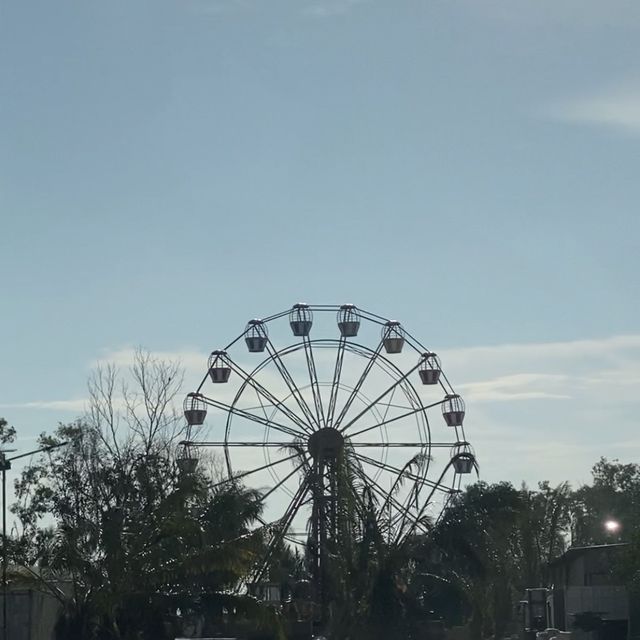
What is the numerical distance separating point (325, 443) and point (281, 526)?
4.39 meters

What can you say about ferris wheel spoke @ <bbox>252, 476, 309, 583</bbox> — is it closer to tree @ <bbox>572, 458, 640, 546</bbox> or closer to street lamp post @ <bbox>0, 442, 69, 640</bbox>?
street lamp post @ <bbox>0, 442, 69, 640</bbox>

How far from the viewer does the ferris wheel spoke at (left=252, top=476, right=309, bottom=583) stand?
164ft

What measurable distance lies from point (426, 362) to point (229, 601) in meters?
20.0

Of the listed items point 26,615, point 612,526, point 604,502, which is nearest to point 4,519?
point 26,615

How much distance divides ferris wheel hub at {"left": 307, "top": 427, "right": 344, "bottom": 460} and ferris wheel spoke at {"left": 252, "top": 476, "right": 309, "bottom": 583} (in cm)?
129

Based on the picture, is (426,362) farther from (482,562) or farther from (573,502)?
(573,502)

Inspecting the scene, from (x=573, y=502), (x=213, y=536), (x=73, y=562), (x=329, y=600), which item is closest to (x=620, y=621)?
(x=329, y=600)

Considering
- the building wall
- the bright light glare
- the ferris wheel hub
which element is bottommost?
the building wall

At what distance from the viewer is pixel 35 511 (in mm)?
55625

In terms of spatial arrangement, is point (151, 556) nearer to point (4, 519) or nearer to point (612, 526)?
point (4, 519)

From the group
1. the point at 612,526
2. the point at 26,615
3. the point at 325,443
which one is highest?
the point at 325,443

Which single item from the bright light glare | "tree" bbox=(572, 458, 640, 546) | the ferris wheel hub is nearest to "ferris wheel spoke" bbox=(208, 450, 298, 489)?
the ferris wheel hub

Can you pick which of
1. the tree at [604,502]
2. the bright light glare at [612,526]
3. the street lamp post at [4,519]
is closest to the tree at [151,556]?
the street lamp post at [4,519]

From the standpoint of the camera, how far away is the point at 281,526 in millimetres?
53812
